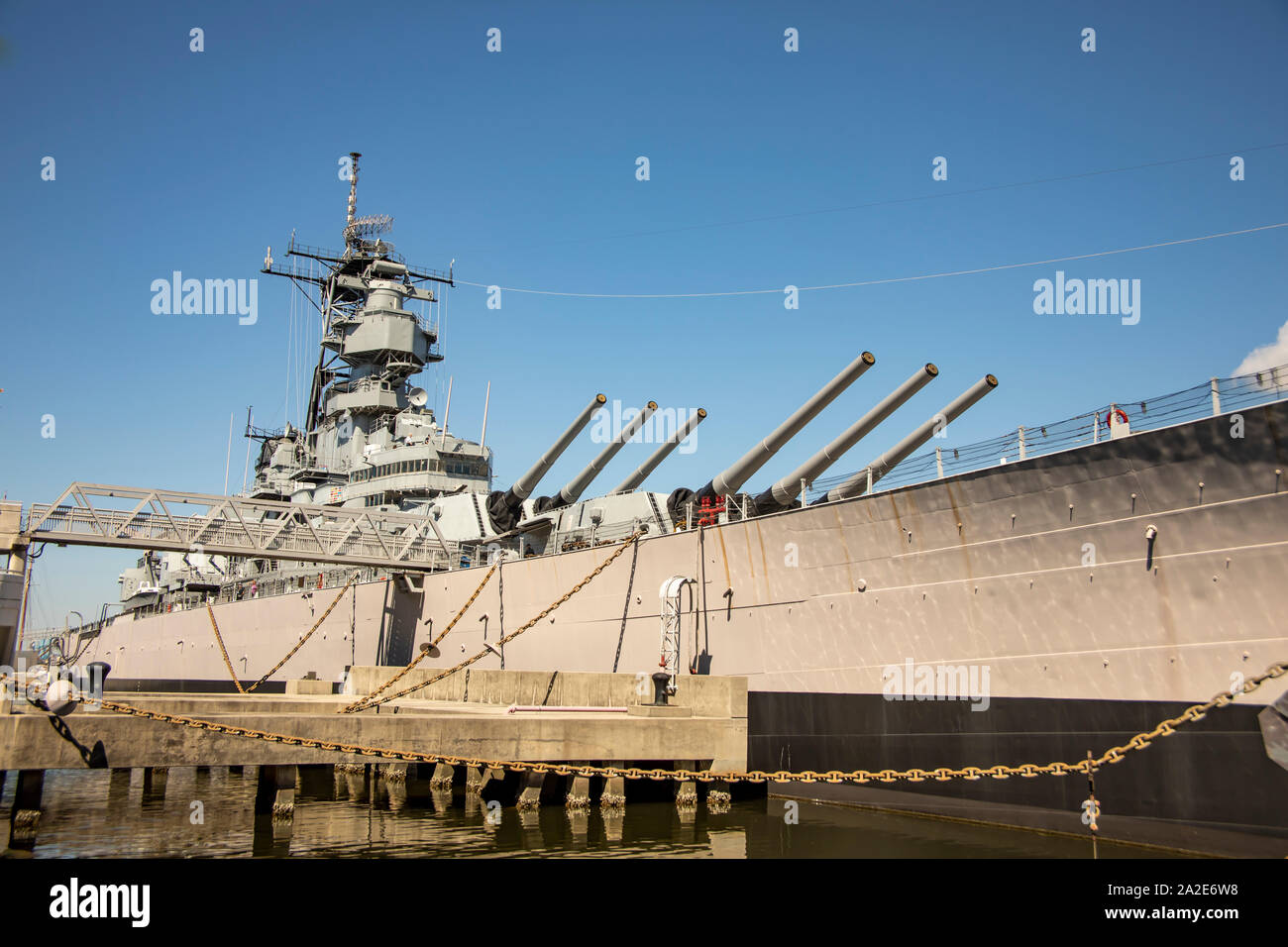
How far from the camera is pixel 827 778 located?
10648 mm

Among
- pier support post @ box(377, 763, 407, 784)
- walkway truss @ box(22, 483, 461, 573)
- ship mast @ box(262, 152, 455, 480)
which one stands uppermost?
ship mast @ box(262, 152, 455, 480)

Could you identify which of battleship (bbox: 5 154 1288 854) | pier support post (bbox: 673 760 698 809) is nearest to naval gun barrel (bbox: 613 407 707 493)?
battleship (bbox: 5 154 1288 854)

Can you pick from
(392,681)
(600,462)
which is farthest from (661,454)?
(392,681)

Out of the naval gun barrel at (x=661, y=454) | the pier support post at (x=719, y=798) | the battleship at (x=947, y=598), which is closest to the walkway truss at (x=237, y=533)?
the battleship at (x=947, y=598)

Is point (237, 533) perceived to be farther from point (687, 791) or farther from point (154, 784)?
point (687, 791)

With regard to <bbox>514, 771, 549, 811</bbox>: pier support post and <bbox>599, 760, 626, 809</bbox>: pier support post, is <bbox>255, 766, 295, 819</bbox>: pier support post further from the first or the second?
<bbox>599, 760, 626, 809</bbox>: pier support post

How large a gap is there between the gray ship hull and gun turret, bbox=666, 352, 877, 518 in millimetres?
1258

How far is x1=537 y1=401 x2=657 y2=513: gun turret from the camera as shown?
717 inches

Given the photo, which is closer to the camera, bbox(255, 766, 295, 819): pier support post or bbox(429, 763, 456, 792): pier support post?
bbox(255, 766, 295, 819): pier support post

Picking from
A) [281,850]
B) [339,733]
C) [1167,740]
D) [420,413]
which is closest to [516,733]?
[339,733]

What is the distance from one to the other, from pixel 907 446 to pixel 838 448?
113 cm

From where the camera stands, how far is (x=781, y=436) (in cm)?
1539

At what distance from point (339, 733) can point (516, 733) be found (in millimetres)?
2135
